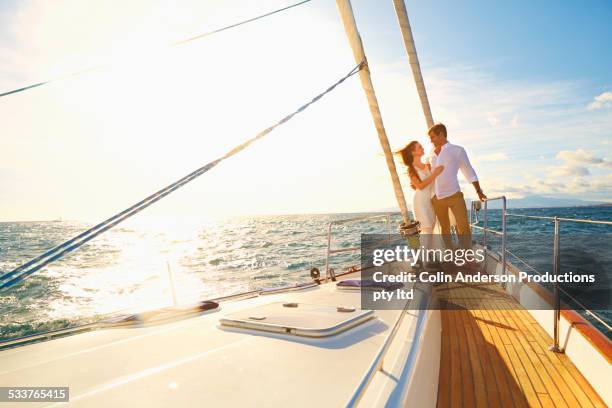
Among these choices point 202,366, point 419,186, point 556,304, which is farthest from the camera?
point 419,186

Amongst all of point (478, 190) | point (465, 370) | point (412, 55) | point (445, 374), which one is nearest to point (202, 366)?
point (445, 374)

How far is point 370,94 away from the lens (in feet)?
15.3

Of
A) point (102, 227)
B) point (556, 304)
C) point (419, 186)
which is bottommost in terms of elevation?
point (556, 304)

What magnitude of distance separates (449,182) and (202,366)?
12.3ft

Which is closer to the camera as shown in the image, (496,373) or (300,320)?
(300,320)

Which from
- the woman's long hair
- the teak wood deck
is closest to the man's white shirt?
the woman's long hair

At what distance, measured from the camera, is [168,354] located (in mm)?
1810

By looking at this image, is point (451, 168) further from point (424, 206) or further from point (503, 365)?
point (503, 365)

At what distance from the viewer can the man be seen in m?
4.47

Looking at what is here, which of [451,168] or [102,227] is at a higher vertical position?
[451,168]

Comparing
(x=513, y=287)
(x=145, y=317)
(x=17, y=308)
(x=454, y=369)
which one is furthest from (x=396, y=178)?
(x=17, y=308)

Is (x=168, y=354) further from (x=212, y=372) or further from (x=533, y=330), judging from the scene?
(x=533, y=330)

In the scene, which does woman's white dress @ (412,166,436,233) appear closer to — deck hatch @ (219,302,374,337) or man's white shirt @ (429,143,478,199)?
man's white shirt @ (429,143,478,199)

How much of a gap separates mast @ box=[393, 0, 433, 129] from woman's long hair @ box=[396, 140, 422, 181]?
4.94 ft
